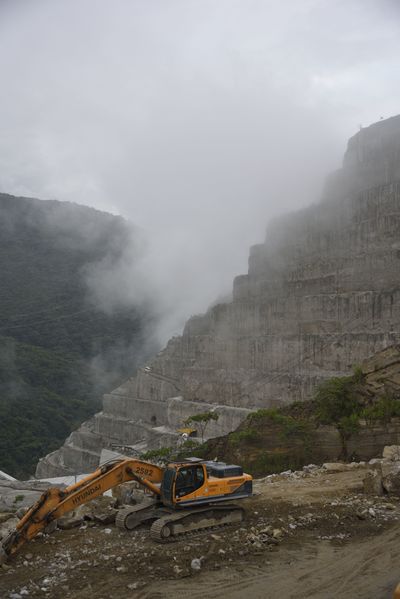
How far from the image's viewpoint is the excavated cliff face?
30.0m

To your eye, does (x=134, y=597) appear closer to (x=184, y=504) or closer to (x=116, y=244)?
(x=184, y=504)

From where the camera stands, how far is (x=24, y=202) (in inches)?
3976

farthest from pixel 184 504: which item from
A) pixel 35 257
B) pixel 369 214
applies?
pixel 35 257

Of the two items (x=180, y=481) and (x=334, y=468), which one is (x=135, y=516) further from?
(x=334, y=468)

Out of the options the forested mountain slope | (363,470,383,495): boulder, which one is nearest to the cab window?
(363,470,383,495): boulder

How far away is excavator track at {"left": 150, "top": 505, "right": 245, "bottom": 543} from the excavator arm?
73cm

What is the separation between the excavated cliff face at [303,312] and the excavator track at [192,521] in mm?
18945

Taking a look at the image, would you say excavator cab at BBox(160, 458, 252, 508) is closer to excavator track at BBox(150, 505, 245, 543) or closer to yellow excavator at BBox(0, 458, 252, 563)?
yellow excavator at BBox(0, 458, 252, 563)

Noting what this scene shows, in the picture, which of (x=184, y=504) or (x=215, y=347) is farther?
(x=215, y=347)

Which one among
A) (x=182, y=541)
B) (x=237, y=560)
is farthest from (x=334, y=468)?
(x=237, y=560)

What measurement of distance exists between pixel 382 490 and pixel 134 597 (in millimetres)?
6660

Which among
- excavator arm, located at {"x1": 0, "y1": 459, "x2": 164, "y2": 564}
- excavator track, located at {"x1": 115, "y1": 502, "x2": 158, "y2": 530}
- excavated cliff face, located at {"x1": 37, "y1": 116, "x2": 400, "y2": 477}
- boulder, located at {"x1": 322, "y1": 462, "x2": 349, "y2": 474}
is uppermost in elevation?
excavated cliff face, located at {"x1": 37, "y1": 116, "x2": 400, "y2": 477}

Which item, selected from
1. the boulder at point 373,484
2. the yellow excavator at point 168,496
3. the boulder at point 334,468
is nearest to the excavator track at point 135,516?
→ the yellow excavator at point 168,496

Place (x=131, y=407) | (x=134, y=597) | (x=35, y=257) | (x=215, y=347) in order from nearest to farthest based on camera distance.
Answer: (x=134, y=597) → (x=215, y=347) → (x=131, y=407) → (x=35, y=257)
